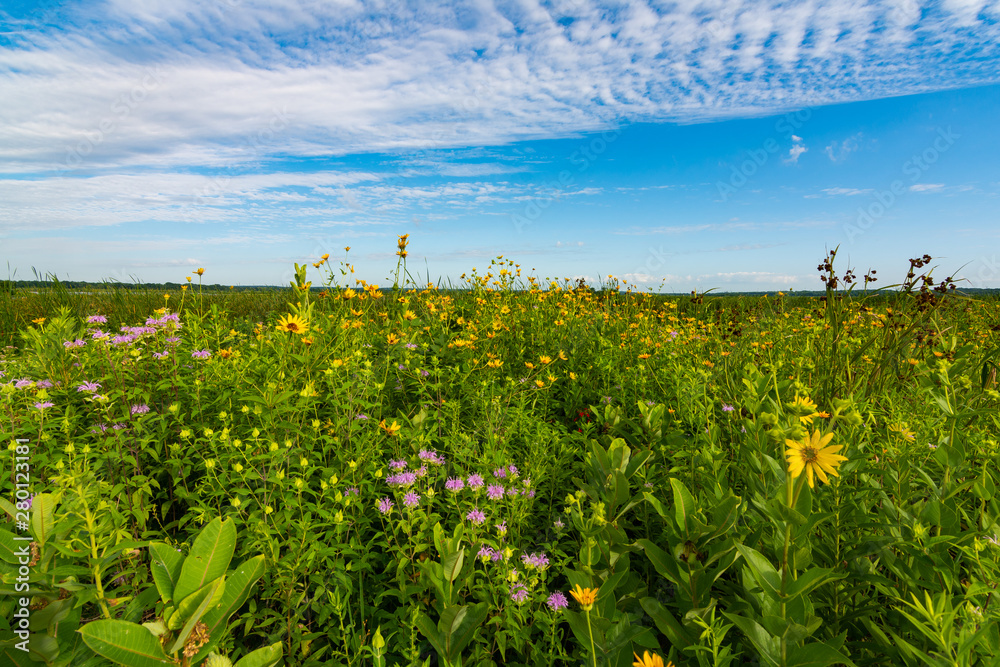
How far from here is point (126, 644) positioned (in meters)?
0.77

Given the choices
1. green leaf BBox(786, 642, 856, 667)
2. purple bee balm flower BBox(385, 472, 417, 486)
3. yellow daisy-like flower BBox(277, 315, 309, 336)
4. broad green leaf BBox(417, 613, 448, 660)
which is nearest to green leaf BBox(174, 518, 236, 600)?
broad green leaf BBox(417, 613, 448, 660)

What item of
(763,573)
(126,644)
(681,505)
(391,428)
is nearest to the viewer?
(126,644)

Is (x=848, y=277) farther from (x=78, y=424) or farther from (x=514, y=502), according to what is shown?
(x=78, y=424)

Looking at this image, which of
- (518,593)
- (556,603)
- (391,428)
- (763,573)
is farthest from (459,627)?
(391,428)

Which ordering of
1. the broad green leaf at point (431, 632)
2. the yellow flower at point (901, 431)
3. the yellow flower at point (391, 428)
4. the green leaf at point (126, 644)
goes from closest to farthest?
the green leaf at point (126, 644)
the broad green leaf at point (431, 632)
the yellow flower at point (901, 431)
the yellow flower at point (391, 428)

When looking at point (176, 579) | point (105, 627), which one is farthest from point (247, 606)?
point (105, 627)

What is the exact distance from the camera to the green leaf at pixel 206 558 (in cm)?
85

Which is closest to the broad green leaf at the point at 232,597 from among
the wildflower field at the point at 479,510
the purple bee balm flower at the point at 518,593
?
the wildflower field at the point at 479,510

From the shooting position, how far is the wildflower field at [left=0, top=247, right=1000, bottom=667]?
1.03 metres

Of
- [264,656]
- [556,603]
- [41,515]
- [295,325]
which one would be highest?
[295,325]

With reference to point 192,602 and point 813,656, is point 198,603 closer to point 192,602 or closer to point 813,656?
point 192,602

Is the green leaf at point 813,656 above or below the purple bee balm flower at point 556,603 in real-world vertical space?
above

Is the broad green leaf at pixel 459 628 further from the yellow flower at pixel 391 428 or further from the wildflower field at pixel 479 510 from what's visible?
the yellow flower at pixel 391 428

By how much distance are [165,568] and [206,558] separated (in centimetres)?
8
